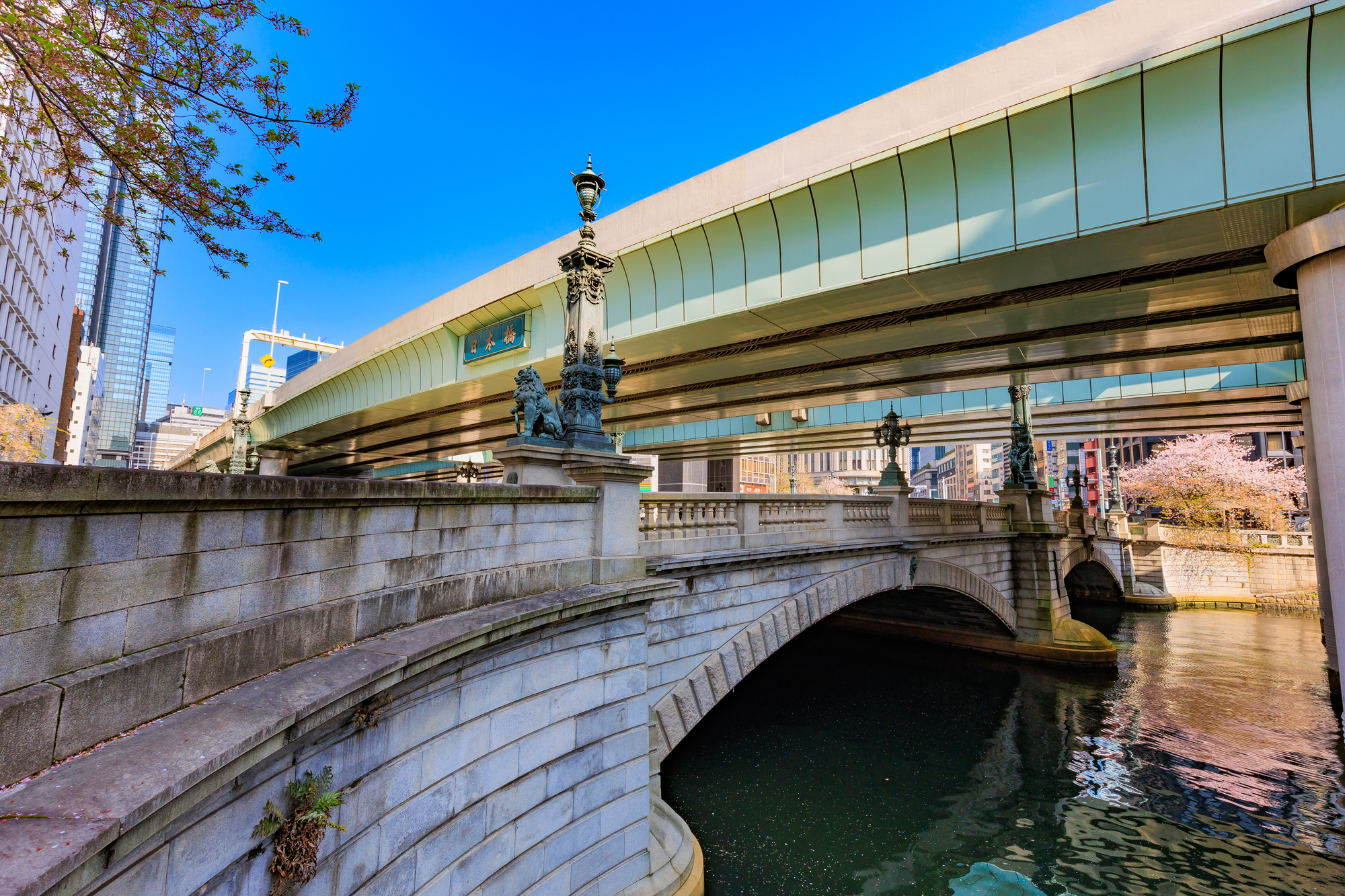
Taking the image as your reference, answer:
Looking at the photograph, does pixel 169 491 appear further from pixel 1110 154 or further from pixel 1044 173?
pixel 1110 154

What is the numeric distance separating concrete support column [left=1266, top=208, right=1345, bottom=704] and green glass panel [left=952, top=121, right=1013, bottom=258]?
378 cm

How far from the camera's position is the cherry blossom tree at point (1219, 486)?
143 ft

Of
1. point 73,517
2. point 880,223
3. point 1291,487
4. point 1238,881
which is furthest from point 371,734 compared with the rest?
point 1291,487

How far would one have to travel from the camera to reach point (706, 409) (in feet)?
87.2

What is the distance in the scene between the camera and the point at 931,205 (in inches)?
408

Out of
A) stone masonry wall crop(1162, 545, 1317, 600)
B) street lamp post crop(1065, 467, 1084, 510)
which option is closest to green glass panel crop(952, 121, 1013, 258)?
street lamp post crop(1065, 467, 1084, 510)

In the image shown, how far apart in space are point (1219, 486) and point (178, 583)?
59.1 m

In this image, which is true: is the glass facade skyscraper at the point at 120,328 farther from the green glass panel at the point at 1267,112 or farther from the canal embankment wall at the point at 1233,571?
the canal embankment wall at the point at 1233,571

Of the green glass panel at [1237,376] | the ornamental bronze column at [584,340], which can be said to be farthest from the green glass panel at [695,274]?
the green glass panel at [1237,376]

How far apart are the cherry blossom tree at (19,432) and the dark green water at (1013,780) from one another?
68.0 ft

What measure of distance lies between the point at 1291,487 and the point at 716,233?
5503cm

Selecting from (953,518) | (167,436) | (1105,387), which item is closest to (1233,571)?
(1105,387)

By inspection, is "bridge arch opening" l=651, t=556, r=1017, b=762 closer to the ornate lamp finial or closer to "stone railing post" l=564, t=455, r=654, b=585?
"stone railing post" l=564, t=455, r=654, b=585

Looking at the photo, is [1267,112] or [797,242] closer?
[1267,112]
